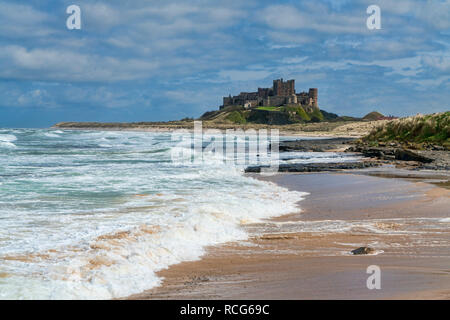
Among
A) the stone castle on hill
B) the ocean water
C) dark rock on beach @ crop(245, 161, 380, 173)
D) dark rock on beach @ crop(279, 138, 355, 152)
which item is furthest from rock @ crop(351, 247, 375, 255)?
the stone castle on hill

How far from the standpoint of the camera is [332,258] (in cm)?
565

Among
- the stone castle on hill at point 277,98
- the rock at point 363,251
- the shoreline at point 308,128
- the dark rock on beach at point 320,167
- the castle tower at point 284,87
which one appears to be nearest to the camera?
the rock at point 363,251

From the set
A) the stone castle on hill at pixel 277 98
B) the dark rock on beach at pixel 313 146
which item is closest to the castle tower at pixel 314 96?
the stone castle on hill at pixel 277 98

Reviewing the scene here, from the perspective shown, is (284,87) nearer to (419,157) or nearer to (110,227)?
(419,157)

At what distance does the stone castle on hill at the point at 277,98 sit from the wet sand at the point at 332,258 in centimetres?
14997

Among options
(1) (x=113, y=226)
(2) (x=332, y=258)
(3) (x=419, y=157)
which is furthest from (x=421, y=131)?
(1) (x=113, y=226)

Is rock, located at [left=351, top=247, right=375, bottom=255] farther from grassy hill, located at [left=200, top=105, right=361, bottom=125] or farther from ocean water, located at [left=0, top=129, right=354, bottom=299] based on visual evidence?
grassy hill, located at [left=200, top=105, right=361, bottom=125]

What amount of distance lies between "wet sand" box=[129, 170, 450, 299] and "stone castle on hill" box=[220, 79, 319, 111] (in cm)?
14997

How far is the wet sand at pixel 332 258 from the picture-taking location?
14.5 feet

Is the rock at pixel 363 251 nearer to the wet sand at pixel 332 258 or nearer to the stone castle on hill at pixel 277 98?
the wet sand at pixel 332 258

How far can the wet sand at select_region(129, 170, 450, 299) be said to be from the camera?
4.41 metres

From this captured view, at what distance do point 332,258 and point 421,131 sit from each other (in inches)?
1045

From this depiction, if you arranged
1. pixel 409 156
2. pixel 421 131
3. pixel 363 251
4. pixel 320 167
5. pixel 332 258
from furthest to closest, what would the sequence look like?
pixel 421 131, pixel 409 156, pixel 320 167, pixel 363 251, pixel 332 258

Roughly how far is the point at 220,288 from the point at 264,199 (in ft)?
21.0
